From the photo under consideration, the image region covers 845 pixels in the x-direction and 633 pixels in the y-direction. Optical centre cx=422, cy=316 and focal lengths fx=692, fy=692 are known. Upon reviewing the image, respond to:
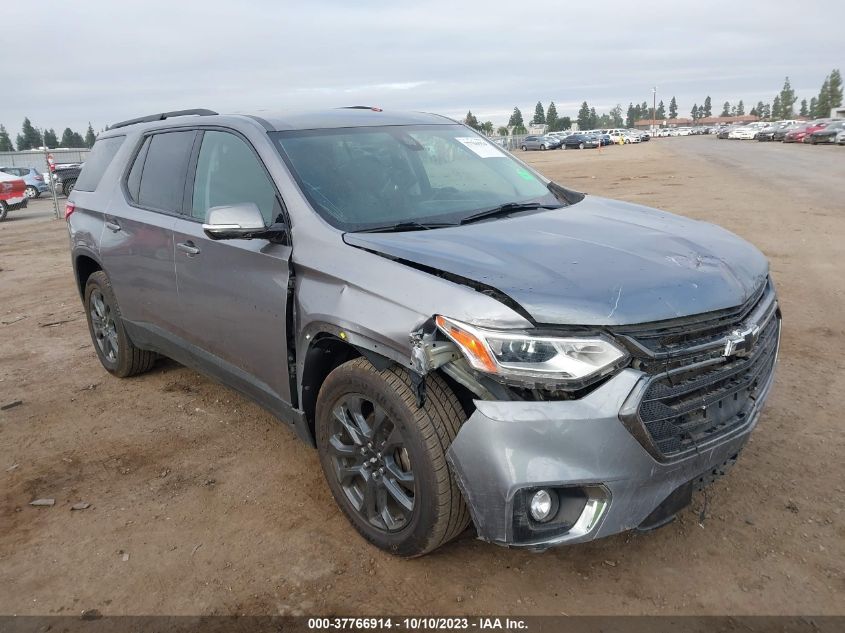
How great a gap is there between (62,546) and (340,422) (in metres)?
1.43

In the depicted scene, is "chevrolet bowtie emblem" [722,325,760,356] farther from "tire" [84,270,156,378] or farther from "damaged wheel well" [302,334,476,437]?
"tire" [84,270,156,378]

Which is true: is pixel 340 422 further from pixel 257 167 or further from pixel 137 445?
pixel 137 445

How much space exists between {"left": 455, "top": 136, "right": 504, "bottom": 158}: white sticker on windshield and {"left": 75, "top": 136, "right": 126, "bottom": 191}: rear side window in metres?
2.50

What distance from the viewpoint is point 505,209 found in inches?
139

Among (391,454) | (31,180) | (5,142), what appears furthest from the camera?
(5,142)

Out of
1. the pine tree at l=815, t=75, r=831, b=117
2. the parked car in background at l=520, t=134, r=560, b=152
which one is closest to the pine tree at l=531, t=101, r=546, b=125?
the pine tree at l=815, t=75, r=831, b=117

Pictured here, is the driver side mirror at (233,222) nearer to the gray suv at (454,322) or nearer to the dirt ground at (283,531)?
the gray suv at (454,322)

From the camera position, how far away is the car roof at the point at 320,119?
3.69 metres

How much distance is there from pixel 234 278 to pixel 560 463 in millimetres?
1960

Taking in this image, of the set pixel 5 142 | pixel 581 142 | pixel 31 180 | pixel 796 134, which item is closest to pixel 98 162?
pixel 31 180

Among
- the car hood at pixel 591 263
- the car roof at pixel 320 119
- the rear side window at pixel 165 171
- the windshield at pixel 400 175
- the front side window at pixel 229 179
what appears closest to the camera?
the car hood at pixel 591 263

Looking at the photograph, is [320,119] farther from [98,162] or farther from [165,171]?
[98,162]

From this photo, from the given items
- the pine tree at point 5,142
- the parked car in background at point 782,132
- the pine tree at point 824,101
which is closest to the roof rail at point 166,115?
the parked car in background at point 782,132

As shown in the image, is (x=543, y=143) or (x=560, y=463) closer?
(x=560, y=463)
